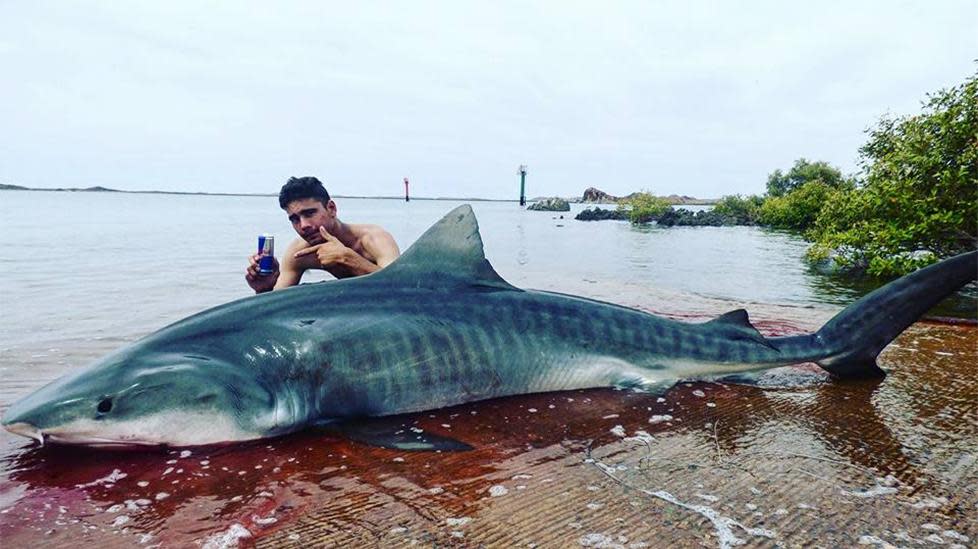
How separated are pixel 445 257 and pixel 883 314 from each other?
104 inches

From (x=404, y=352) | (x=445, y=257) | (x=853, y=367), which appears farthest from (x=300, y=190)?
(x=853, y=367)

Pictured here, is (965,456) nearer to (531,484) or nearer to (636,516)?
(636,516)

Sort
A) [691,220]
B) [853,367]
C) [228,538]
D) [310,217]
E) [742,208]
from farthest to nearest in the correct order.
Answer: [742,208]
[691,220]
[310,217]
[853,367]
[228,538]

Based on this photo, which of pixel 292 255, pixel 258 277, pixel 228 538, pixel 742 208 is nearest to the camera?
pixel 228 538

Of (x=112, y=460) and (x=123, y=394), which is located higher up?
(x=123, y=394)

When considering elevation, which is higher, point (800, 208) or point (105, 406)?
point (800, 208)

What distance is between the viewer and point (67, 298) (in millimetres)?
8086

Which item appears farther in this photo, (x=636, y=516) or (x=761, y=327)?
(x=761, y=327)

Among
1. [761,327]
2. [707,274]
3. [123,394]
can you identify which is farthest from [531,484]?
[707,274]

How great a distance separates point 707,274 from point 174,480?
12.6 meters

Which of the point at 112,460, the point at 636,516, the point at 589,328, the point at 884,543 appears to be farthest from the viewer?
the point at 589,328

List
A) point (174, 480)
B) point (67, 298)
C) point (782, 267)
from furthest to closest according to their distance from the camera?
point (782, 267) → point (67, 298) → point (174, 480)

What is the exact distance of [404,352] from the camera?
9.76 ft

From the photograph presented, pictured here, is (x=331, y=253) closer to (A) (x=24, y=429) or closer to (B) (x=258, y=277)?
(B) (x=258, y=277)
